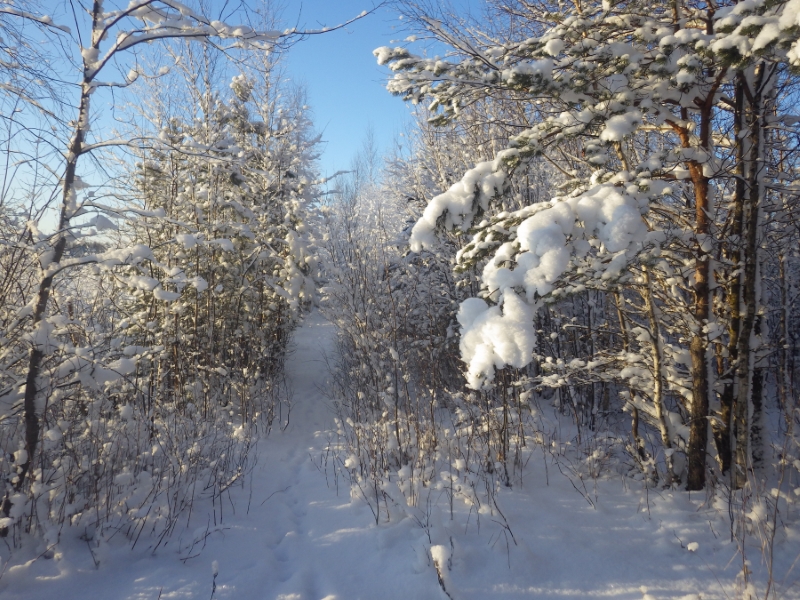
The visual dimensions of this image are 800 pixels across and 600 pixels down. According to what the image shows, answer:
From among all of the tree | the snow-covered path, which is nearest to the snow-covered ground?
the snow-covered path

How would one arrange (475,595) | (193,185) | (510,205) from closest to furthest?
(475,595), (510,205), (193,185)

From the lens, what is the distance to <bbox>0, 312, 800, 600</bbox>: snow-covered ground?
2873mm

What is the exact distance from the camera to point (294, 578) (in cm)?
318

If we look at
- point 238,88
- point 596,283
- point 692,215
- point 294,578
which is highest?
point 238,88

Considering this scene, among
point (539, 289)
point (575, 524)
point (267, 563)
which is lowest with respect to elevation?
point (267, 563)

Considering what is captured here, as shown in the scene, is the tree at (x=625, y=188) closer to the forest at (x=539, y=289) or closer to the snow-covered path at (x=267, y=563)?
the forest at (x=539, y=289)

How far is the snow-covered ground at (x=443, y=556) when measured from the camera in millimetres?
2873

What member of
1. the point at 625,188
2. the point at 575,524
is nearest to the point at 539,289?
the point at 625,188

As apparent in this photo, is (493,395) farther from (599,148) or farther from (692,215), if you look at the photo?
(599,148)

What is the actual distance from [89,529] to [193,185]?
646 centimetres

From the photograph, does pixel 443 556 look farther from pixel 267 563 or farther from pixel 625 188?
pixel 625 188

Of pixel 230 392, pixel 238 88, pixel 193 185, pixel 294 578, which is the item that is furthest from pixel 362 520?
pixel 238 88

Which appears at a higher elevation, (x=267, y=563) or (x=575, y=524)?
(x=575, y=524)

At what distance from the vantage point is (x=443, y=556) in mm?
2947
